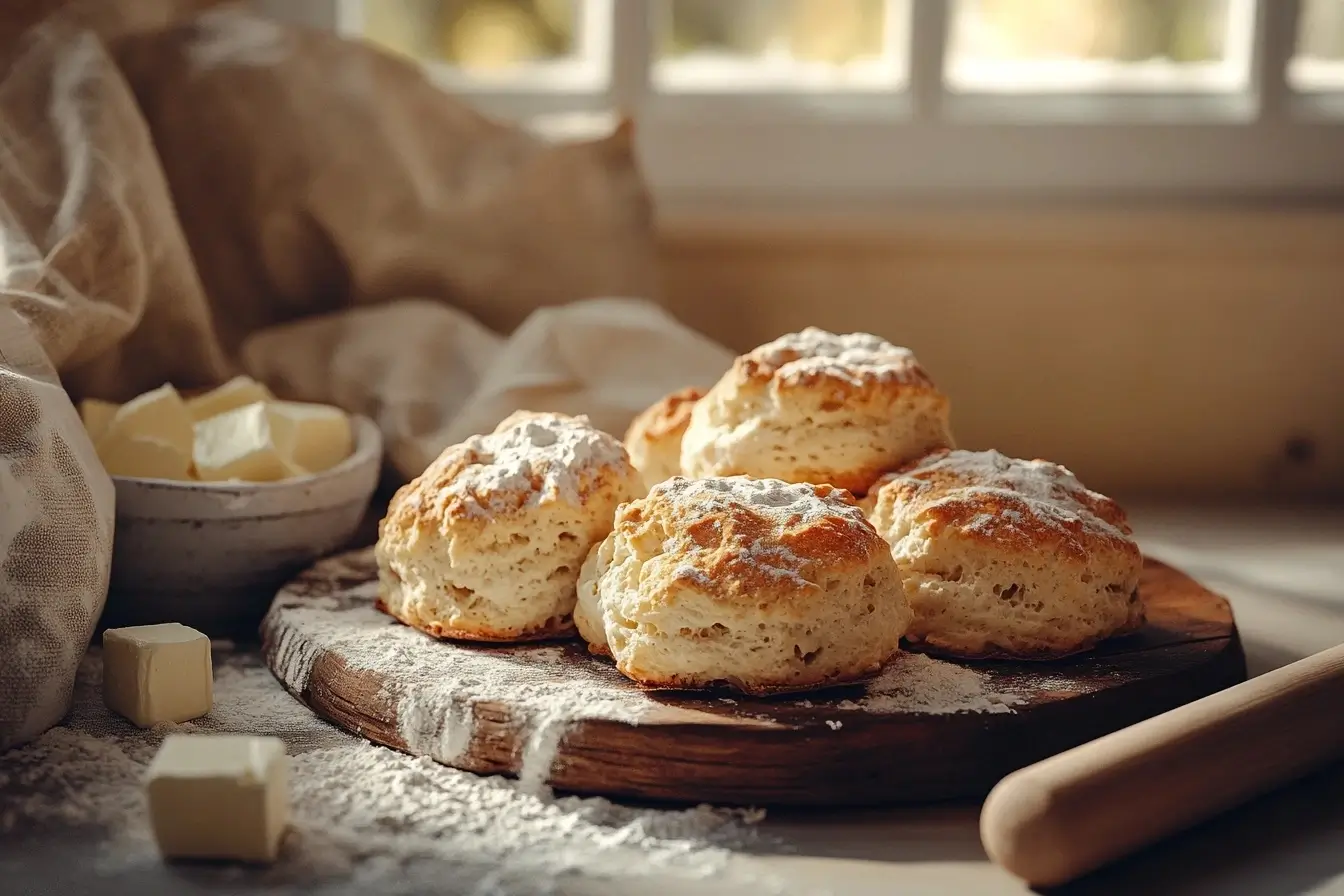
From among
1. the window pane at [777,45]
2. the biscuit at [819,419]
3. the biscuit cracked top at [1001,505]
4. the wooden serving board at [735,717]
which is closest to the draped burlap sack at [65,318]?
the wooden serving board at [735,717]

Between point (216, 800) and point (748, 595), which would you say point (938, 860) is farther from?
point (216, 800)

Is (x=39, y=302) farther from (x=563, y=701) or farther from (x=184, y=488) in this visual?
(x=563, y=701)

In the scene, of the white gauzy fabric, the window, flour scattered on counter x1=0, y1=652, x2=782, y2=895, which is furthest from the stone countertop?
the window

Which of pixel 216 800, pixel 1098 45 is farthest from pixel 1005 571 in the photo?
pixel 1098 45

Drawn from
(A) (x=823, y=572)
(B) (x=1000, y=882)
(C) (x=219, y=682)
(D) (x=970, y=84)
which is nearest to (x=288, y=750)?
(C) (x=219, y=682)

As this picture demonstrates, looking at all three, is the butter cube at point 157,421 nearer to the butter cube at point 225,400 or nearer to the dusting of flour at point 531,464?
the butter cube at point 225,400

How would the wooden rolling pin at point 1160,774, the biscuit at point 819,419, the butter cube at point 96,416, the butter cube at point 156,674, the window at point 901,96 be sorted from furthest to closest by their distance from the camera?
1. the window at point 901,96
2. the butter cube at point 96,416
3. the biscuit at point 819,419
4. the butter cube at point 156,674
5. the wooden rolling pin at point 1160,774
